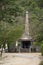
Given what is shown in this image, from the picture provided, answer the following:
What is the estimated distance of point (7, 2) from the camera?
17.0 meters

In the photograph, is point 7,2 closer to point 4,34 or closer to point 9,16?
point 9,16

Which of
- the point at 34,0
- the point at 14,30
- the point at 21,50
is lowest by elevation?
the point at 21,50

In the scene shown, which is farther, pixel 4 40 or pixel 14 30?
pixel 14 30

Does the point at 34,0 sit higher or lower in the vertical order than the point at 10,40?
higher

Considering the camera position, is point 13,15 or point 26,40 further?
point 26,40

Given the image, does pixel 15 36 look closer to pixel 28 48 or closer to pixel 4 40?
pixel 4 40

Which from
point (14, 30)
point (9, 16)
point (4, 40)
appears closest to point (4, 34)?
point (4, 40)

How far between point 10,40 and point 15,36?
8.09ft

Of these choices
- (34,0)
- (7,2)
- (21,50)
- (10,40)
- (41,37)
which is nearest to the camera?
(7,2)

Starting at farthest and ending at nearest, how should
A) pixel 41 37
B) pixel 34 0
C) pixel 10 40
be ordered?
pixel 10 40 < pixel 41 37 < pixel 34 0

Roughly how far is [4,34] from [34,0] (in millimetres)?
7899

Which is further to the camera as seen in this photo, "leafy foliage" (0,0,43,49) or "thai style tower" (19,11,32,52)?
"thai style tower" (19,11,32,52)

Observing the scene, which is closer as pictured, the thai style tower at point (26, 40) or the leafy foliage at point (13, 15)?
→ the leafy foliage at point (13, 15)

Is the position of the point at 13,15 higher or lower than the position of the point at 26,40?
higher
